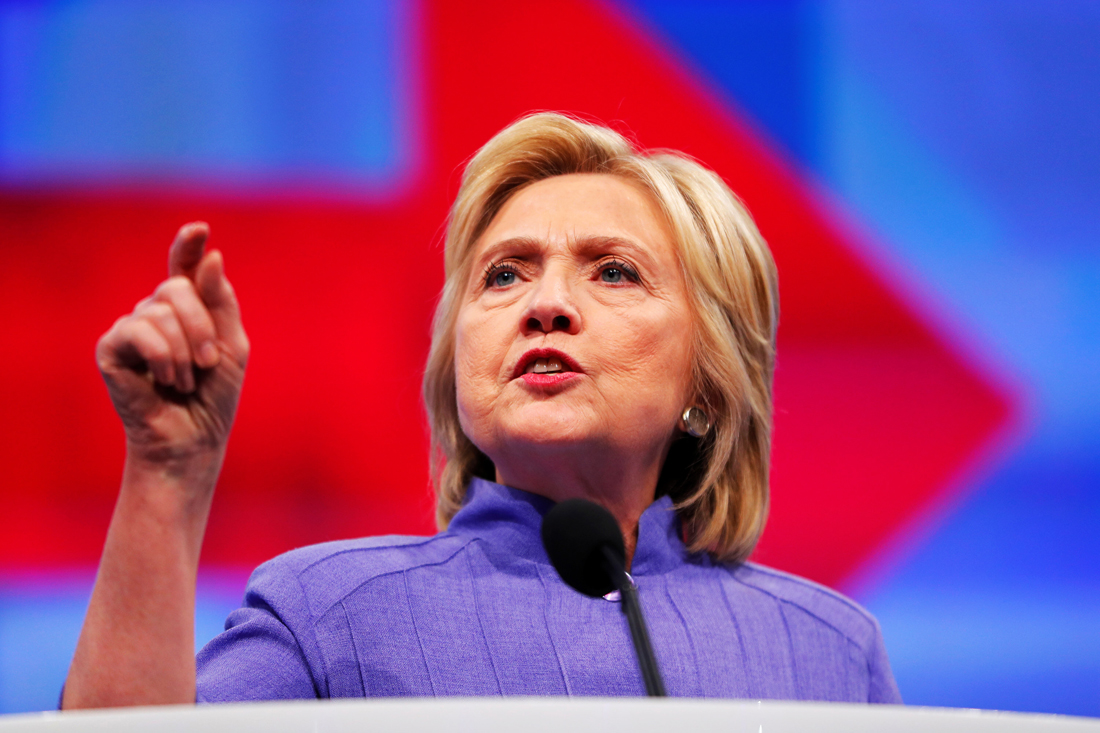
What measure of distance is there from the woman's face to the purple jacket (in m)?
0.13

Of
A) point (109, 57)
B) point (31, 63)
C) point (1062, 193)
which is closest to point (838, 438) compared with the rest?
point (1062, 193)

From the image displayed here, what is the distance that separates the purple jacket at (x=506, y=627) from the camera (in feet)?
3.48

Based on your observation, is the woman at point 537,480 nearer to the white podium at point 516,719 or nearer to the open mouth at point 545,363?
the open mouth at point 545,363

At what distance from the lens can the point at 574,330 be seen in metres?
1.24

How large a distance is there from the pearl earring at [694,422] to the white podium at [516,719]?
2.75 feet

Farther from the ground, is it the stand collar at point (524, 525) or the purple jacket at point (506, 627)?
the stand collar at point (524, 525)

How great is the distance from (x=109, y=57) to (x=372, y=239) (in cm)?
68

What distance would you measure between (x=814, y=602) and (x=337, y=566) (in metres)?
0.71

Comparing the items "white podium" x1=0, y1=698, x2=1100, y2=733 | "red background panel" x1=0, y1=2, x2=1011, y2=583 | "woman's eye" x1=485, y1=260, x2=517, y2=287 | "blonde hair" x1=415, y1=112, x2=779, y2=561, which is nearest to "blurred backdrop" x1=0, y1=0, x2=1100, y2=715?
"red background panel" x1=0, y1=2, x2=1011, y2=583

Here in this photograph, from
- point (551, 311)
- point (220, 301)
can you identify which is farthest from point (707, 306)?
point (220, 301)

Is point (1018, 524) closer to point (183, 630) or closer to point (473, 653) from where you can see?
point (473, 653)

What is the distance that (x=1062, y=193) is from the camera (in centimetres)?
211

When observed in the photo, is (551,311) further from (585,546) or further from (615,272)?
(585,546)

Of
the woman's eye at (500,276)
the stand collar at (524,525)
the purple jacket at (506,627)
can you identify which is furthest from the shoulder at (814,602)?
the woman's eye at (500,276)
